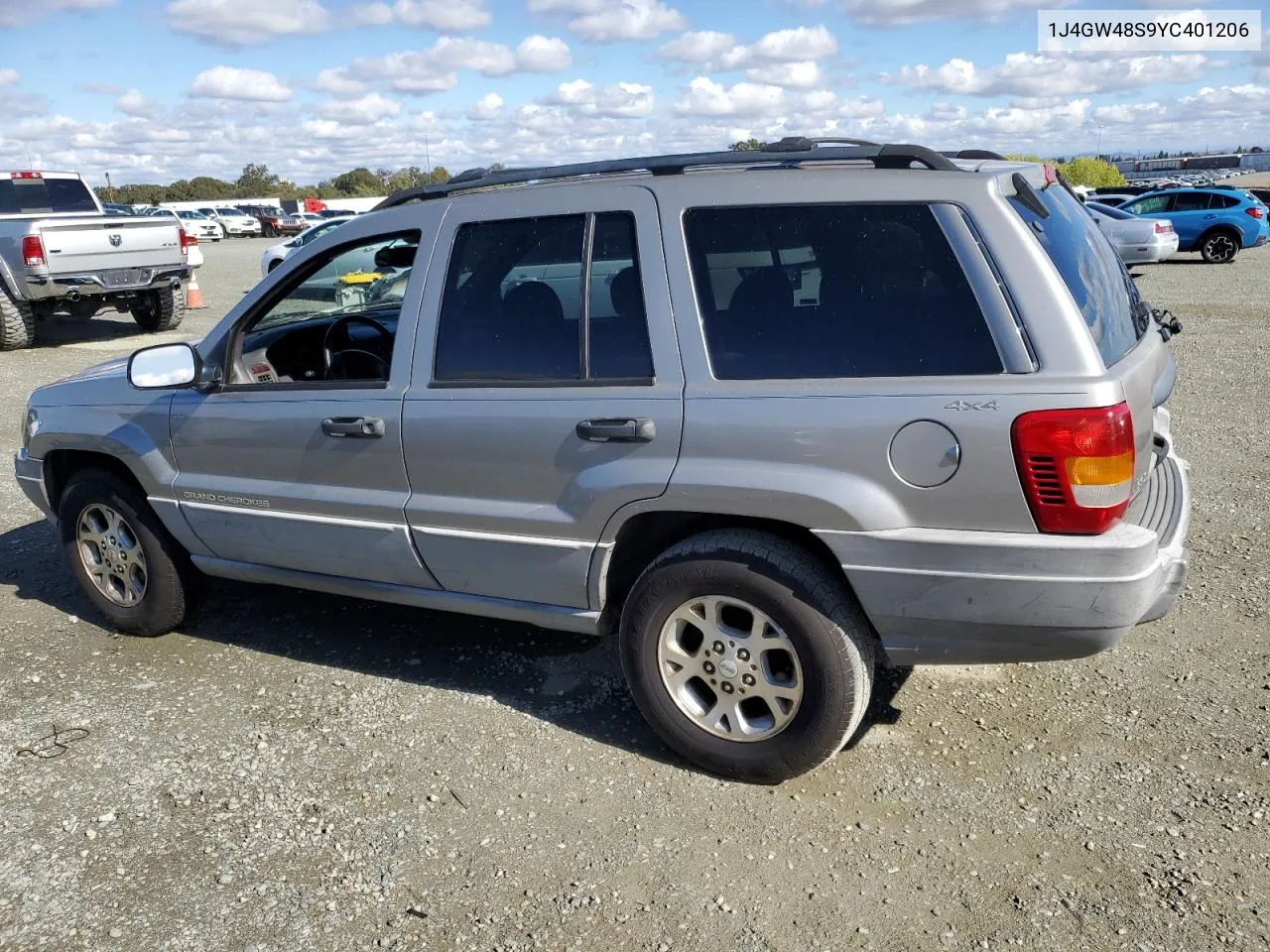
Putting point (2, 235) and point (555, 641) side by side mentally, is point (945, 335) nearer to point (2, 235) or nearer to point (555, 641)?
point (555, 641)

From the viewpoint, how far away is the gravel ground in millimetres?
2729

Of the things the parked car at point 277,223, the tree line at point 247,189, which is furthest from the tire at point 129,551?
the tree line at point 247,189

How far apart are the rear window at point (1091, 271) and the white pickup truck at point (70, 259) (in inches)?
468

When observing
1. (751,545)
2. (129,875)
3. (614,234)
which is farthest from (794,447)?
(129,875)

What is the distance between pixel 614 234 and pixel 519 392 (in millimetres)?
598

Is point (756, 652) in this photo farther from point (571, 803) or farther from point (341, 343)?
point (341, 343)

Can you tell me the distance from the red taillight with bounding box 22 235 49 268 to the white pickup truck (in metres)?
0.01

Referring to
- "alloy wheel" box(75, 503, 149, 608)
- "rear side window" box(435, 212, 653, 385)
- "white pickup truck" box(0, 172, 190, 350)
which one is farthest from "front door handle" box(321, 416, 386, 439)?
"white pickup truck" box(0, 172, 190, 350)

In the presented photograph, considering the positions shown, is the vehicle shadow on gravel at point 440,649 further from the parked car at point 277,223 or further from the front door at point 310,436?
the parked car at point 277,223

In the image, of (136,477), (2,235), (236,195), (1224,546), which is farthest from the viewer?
(236,195)

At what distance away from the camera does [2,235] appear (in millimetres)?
12164

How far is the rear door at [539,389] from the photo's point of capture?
10.5 ft

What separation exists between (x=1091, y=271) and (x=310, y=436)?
2730 mm

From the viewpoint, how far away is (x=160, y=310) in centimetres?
1417
